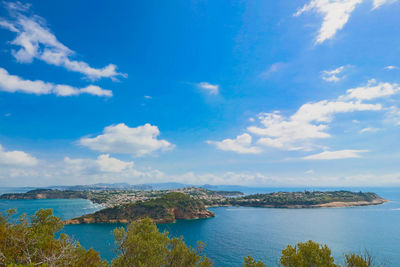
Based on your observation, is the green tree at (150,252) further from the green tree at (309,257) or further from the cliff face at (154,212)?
the cliff face at (154,212)

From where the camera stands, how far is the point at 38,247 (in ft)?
48.6

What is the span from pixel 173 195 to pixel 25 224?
305ft

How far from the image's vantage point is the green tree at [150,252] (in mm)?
17781

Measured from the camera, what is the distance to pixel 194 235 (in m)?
63.1

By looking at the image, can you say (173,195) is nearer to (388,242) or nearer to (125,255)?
(388,242)

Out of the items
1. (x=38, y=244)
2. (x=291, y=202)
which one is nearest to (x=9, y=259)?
(x=38, y=244)

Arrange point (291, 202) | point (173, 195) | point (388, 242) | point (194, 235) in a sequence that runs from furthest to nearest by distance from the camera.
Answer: point (291, 202)
point (173, 195)
point (194, 235)
point (388, 242)

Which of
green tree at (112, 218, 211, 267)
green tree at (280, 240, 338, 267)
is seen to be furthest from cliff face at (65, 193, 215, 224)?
green tree at (280, 240, 338, 267)

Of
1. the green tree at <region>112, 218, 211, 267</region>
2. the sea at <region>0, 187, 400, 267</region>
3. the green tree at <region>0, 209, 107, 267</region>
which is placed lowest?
the sea at <region>0, 187, 400, 267</region>

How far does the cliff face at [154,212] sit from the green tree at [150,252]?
6804cm

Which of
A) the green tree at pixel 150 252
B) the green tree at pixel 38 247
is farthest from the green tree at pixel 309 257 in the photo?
the green tree at pixel 38 247

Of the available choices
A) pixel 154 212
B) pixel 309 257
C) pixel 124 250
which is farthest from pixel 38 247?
pixel 154 212

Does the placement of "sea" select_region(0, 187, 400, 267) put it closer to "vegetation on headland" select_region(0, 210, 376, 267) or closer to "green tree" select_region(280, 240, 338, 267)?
"vegetation on headland" select_region(0, 210, 376, 267)

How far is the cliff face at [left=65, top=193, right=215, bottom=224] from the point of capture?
83363 millimetres
